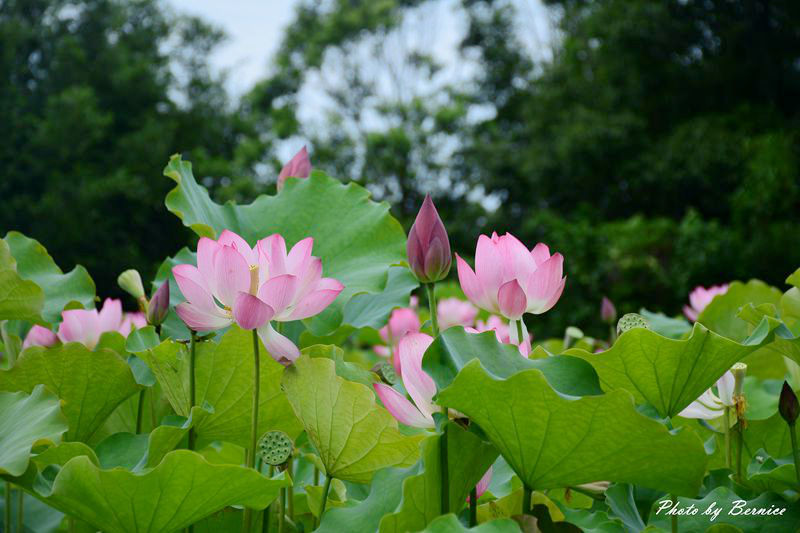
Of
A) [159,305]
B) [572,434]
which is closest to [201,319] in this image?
[159,305]

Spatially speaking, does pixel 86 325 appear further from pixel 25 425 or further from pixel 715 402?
pixel 715 402

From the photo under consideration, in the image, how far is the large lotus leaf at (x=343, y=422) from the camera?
0.51m

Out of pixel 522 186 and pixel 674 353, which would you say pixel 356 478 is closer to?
pixel 674 353

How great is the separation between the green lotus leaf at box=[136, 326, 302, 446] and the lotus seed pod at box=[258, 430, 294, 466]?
8 cm

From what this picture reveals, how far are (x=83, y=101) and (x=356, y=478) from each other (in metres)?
9.96

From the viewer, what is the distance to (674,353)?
527 mm

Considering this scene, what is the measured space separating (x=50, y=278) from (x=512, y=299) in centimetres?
51

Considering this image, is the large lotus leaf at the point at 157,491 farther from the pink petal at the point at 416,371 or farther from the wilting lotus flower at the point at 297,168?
A: the wilting lotus flower at the point at 297,168

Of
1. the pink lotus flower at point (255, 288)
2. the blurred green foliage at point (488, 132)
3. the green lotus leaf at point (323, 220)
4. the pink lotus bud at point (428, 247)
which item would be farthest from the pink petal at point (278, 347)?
the blurred green foliage at point (488, 132)

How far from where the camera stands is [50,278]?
0.83 metres

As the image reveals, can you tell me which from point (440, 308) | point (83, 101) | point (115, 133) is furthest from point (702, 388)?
point (115, 133)

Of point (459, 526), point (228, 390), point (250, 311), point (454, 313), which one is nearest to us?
point (459, 526)

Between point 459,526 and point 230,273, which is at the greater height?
point 230,273

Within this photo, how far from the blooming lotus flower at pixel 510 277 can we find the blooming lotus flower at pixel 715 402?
174mm
